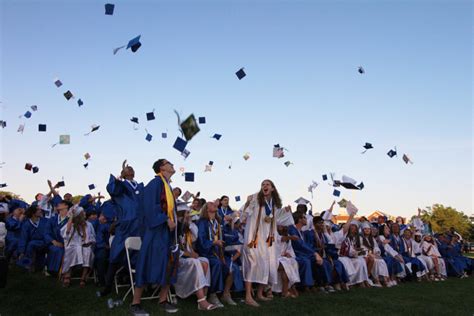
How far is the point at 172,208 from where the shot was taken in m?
6.57

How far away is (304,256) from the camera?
9.63 meters

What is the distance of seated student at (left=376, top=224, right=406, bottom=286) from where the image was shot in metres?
12.3

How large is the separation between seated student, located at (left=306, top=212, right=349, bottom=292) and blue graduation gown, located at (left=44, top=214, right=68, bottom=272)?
5.54m

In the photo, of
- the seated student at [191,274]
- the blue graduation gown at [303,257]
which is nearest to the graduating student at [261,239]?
the seated student at [191,274]

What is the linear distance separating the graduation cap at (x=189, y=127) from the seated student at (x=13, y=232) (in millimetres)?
5951

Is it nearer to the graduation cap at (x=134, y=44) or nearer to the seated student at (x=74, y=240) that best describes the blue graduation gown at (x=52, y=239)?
the seated student at (x=74, y=240)

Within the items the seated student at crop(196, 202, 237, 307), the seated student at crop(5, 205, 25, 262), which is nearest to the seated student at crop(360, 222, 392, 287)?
the seated student at crop(196, 202, 237, 307)

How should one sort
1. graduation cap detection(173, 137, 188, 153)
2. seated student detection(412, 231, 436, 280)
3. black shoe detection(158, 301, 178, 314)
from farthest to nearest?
seated student detection(412, 231, 436, 280), graduation cap detection(173, 137, 188, 153), black shoe detection(158, 301, 178, 314)

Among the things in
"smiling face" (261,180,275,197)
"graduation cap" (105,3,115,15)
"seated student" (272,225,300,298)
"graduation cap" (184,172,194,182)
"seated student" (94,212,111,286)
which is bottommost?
"seated student" (272,225,300,298)

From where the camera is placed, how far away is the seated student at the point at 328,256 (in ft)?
32.9

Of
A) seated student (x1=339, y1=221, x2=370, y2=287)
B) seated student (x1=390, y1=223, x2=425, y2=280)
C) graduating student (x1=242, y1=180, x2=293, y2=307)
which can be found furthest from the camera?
seated student (x1=390, y1=223, x2=425, y2=280)

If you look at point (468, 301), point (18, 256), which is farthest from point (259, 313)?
point (18, 256)

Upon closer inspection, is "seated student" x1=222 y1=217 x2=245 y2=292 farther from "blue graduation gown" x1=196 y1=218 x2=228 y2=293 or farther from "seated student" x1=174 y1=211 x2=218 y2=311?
"seated student" x1=174 y1=211 x2=218 y2=311

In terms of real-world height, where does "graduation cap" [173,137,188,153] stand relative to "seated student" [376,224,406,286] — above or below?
above
